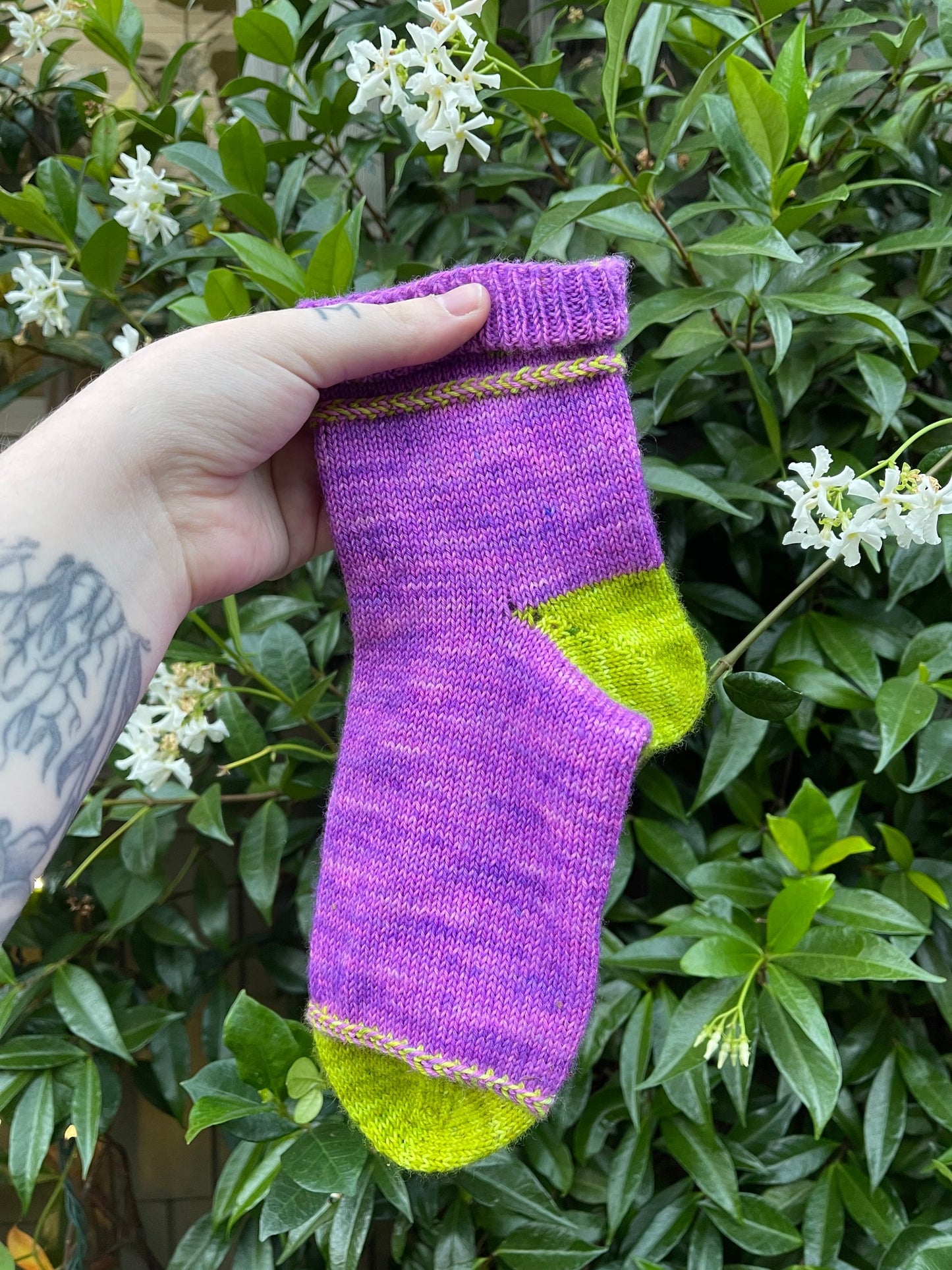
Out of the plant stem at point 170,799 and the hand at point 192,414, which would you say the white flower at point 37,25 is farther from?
the plant stem at point 170,799

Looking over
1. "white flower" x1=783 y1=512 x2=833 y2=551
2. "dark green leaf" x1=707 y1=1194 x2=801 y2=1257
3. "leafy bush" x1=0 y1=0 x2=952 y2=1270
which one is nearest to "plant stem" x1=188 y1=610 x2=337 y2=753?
"leafy bush" x1=0 y1=0 x2=952 y2=1270

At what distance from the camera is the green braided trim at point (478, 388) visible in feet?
2.24

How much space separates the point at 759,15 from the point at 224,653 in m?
0.75

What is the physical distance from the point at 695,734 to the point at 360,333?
1.75 ft

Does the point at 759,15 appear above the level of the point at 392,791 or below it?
above

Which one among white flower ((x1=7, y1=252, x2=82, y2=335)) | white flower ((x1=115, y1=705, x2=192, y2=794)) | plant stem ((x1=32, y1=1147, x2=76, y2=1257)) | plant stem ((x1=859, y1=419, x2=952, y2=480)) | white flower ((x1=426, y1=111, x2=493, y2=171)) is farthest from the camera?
plant stem ((x1=32, y1=1147, x2=76, y2=1257))

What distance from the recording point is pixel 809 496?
2.04 feet

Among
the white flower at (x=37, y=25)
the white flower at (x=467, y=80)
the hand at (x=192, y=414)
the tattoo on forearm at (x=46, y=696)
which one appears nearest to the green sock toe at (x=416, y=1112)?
the tattoo on forearm at (x=46, y=696)

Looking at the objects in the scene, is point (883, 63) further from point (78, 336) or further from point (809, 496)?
point (78, 336)

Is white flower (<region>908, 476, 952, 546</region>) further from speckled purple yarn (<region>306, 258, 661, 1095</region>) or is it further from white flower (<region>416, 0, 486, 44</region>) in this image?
white flower (<region>416, 0, 486, 44</region>)

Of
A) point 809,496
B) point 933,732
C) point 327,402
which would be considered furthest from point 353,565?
point 933,732

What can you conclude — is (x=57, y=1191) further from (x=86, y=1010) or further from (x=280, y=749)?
(x=280, y=749)

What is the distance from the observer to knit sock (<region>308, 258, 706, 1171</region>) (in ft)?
2.08

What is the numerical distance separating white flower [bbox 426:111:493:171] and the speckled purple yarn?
10cm
